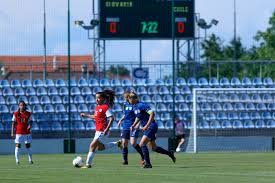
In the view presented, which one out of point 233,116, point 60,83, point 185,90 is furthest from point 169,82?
point 60,83

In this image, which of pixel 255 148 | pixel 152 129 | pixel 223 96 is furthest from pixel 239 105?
pixel 152 129

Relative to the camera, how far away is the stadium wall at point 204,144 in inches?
1827

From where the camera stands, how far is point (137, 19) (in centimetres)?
4697

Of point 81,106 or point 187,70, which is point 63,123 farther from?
point 187,70

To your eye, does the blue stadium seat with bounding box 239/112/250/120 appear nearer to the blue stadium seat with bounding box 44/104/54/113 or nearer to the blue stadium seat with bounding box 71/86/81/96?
the blue stadium seat with bounding box 71/86/81/96

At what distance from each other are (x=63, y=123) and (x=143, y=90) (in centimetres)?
455

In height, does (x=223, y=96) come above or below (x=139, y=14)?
below

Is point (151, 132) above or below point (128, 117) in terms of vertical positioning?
below

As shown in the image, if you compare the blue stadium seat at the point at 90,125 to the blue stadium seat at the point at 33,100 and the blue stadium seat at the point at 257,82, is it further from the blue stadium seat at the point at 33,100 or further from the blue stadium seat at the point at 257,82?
the blue stadium seat at the point at 257,82

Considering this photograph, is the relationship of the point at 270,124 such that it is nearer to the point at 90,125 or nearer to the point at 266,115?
the point at 266,115

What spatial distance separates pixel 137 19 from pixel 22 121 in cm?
1567

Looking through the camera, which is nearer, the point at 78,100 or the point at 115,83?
the point at 78,100

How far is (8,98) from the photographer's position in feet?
160

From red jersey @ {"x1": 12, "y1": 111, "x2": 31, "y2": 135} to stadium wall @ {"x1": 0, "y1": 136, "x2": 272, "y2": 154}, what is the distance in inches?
539
